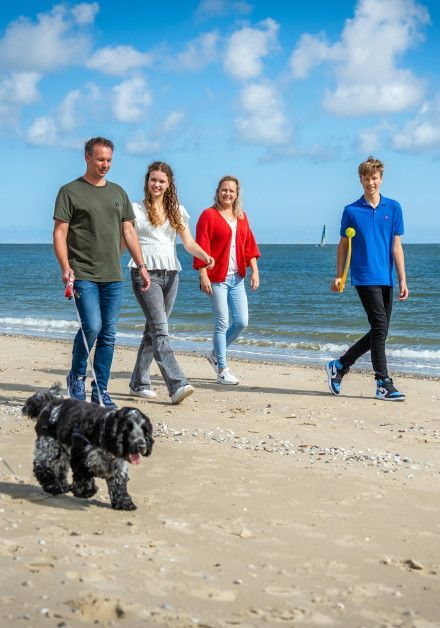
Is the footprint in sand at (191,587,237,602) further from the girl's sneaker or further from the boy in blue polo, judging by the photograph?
the boy in blue polo

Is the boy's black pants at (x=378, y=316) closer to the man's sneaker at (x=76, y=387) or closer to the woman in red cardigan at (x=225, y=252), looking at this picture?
the woman in red cardigan at (x=225, y=252)

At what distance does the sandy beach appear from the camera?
324 centimetres

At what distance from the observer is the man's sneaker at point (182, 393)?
752 cm

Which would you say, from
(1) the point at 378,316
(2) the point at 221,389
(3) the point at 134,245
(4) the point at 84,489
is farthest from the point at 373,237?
(4) the point at 84,489

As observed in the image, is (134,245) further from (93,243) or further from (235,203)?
(235,203)

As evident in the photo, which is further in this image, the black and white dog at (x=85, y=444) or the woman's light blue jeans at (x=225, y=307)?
the woman's light blue jeans at (x=225, y=307)

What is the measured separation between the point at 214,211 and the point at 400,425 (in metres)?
2.99

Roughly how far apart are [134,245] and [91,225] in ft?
1.67

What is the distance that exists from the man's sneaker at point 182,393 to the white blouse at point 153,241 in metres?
1.09

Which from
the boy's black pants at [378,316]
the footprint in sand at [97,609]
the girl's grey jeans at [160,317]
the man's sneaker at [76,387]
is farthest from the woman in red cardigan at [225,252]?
the footprint in sand at [97,609]

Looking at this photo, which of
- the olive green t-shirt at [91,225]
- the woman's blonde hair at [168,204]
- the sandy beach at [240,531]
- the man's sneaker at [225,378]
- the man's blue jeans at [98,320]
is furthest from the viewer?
the man's sneaker at [225,378]

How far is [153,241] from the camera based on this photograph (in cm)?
753

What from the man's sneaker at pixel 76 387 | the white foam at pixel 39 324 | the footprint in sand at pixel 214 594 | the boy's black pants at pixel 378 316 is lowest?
the white foam at pixel 39 324

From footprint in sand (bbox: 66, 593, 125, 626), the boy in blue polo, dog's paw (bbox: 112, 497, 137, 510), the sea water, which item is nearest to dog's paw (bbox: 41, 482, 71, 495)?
dog's paw (bbox: 112, 497, 137, 510)
